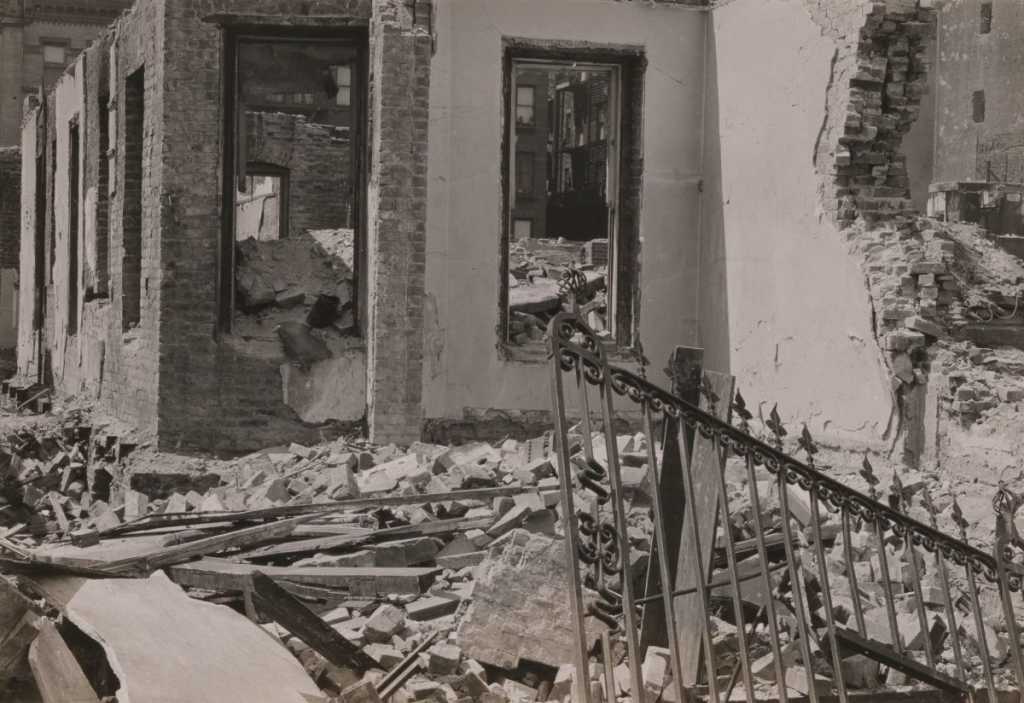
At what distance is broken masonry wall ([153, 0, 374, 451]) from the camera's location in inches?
421

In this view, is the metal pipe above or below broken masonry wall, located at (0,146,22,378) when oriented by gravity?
below

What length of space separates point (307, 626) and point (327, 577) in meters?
1.00

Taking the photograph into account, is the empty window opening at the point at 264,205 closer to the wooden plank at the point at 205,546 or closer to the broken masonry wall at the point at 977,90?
the wooden plank at the point at 205,546

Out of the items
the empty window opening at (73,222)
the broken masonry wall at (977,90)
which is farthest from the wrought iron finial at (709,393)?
the broken masonry wall at (977,90)

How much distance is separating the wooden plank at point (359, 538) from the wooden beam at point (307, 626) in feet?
4.64

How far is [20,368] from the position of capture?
20.3 m

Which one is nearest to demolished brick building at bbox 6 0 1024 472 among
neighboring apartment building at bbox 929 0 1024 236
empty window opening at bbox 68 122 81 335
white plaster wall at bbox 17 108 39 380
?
empty window opening at bbox 68 122 81 335

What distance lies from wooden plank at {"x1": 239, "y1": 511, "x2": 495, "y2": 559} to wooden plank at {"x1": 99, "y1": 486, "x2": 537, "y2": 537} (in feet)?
1.69

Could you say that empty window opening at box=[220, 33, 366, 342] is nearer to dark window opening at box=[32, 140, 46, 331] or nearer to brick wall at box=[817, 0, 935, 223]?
dark window opening at box=[32, 140, 46, 331]

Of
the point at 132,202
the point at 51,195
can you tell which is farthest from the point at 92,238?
the point at 51,195

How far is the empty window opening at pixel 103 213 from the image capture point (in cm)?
1406

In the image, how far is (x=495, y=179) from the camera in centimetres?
1095

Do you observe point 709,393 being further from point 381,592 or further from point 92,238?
point 92,238

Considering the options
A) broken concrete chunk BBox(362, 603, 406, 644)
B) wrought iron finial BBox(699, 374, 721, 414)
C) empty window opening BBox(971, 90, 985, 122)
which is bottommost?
broken concrete chunk BBox(362, 603, 406, 644)
